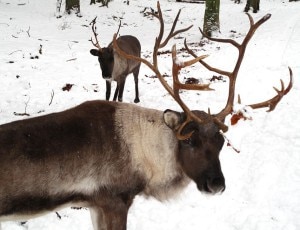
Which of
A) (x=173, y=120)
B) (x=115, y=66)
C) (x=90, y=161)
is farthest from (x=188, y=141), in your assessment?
(x=115, y=66)

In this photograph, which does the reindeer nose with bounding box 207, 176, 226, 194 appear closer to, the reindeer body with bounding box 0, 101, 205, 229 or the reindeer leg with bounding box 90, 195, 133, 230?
the reindeer body with bounding box 0, 101, 205, 229

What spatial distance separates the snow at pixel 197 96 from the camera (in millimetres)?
3686

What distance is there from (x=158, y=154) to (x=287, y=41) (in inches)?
325

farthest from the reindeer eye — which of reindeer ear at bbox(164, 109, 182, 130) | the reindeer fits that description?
the reindeer

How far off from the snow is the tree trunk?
0.63 metres

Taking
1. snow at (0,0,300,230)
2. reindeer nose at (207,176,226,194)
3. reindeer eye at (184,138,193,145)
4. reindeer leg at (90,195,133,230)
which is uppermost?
reindeer eye at (184,138,193,145)

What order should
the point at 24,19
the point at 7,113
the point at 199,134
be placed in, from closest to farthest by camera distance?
the point at 199,134 < the point at 7,113 < the point at 24,19

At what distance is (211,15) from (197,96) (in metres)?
5.96

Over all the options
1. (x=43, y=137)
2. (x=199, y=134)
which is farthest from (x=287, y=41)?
(x=43, y=137)

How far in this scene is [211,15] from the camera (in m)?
11.7

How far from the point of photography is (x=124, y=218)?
2.90m

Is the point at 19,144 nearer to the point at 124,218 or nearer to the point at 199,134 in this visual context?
the point at 124,218

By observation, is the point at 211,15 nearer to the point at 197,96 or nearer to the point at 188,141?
the point at 197,96

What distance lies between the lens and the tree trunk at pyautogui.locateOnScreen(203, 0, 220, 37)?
11.7 m
